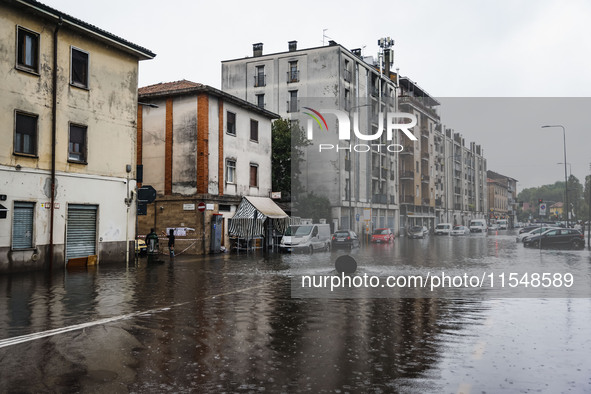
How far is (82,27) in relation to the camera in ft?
69.2

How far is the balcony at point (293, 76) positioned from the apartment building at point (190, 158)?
1859 cm

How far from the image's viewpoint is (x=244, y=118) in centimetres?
3388

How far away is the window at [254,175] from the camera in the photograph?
113 feet

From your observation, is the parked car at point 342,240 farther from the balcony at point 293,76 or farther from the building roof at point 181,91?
the balcony at point 293,76

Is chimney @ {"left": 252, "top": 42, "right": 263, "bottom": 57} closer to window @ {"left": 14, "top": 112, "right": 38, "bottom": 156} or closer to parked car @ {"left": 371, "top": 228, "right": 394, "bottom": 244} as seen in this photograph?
parked car @ {"left": 371, "top": 228, "right": 394, "bottom": 244}

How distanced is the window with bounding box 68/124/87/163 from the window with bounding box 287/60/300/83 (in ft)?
103

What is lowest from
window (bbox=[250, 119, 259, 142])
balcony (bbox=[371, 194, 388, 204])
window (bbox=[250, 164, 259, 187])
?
balcony (bbox=[371, 194, 388, 204])

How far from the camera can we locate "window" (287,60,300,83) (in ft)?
166

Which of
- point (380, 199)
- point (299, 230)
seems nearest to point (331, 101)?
point (380, 199)

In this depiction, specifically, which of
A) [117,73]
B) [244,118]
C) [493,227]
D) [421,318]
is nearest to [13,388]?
[421,318]

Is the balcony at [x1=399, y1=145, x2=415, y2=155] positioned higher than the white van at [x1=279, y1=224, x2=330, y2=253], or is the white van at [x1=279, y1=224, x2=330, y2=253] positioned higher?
the balcony at [x1=399, y1=145, x2=415, y2=155]

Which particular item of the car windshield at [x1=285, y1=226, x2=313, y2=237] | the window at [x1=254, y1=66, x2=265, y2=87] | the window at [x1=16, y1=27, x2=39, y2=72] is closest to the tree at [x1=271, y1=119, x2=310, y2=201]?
the car windshield at [x1=285, y1=226, x2=313, y2=237]

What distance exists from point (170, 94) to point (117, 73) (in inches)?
302

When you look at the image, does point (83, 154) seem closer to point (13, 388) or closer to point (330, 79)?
point (13, 388)
